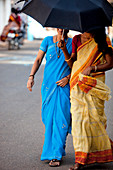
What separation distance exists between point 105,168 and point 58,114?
785 millimetres

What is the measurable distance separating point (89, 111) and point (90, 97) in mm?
148

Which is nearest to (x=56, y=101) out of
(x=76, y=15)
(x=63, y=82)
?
(x=63, y=82)

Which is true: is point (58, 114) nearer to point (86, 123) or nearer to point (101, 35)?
point (86, 123)

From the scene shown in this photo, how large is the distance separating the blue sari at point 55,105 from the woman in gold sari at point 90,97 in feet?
0.93

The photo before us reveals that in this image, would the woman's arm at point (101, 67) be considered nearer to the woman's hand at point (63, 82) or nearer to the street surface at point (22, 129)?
the woman's hand at point (63, 82)

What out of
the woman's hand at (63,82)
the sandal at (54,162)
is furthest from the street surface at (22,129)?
the woman's hand at (63,82)

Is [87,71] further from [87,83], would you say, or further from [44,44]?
[44,44]

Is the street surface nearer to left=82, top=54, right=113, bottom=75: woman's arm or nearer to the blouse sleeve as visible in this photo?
left=82, top=54, right=113, bottom=75: woman's arm

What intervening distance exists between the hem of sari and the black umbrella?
1290mm

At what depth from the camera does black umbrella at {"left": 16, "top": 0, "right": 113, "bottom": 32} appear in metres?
3.97

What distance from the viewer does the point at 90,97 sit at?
14.1 feet

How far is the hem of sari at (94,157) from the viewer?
14.0 feet

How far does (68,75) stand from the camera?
4.69 metres

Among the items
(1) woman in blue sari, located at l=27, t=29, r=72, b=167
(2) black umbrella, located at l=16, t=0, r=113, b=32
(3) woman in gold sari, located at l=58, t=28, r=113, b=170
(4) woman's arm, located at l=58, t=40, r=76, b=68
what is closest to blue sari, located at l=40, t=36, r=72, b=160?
(1) woman in blue sari, located at l=27, t=29, r=72, b=167
